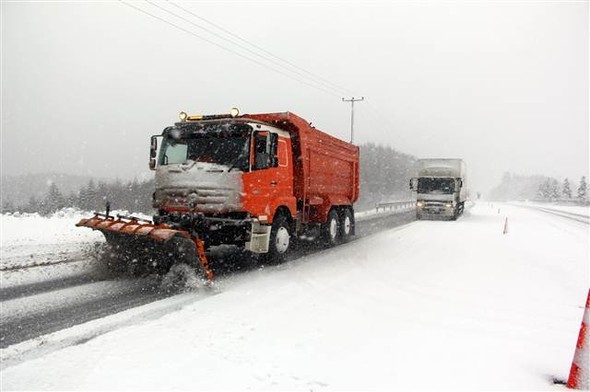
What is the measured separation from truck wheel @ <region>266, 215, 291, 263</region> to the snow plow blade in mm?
1944

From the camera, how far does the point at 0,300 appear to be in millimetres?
6117

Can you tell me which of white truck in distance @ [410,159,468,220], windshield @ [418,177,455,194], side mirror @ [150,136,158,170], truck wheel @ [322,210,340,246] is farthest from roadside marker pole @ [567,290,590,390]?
windshield @ [418,177,455,194]

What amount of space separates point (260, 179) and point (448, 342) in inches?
192

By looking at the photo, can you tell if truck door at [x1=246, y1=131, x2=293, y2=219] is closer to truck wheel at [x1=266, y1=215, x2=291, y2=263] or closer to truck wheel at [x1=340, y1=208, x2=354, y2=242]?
truck wheel at [x1=266, y1=215, x2=291, y2=263]

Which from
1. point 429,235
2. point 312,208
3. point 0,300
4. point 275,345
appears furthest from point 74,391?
point 429,235

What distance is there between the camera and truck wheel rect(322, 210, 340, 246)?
40.6ft

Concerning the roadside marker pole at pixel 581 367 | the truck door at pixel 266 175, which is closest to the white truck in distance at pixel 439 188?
the truck door at pixel 266 175

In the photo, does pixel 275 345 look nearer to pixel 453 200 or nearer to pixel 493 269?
pixel 493 269

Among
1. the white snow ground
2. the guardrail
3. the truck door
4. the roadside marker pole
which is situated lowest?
the white snow ground

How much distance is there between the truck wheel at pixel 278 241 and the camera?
9086 millimetres

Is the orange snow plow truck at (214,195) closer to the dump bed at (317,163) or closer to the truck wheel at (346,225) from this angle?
the dump bed at (317,163)

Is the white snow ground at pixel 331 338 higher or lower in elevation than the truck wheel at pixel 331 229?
lower

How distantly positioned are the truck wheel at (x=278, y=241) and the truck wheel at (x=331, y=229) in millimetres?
2918

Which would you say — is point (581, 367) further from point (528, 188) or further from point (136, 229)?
point (528, 188)
